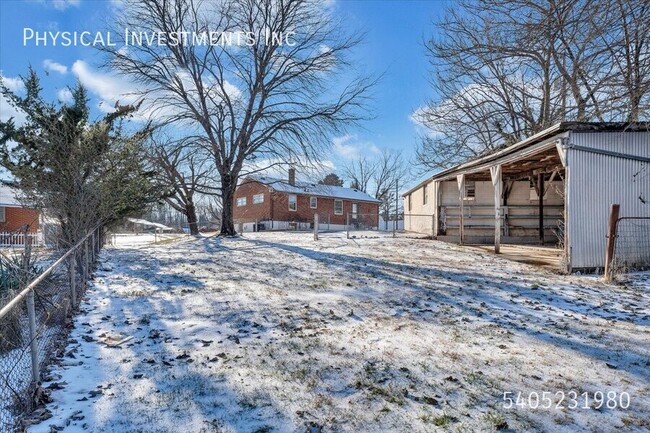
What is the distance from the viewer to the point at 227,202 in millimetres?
19281

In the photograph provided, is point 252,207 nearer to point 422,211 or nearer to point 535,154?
point 422,211

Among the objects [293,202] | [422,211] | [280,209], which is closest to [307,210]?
[293,202]

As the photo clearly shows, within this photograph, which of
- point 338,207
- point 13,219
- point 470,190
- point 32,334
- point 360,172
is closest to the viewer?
point 32,334

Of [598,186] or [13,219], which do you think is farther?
[13,219]

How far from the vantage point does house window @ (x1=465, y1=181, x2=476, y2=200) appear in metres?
17.4

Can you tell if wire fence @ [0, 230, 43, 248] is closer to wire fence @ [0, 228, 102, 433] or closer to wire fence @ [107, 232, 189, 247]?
Result: wire fence @ [0, 228, 102, 433]

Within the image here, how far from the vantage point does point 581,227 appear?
8.51m

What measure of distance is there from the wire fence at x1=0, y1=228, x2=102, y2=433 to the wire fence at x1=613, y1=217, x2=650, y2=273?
1061 centimetres

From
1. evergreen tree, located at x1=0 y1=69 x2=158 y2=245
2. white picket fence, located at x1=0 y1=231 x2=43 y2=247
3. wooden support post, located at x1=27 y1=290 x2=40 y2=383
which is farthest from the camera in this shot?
evergreen tree, located at x1=0 y1=69 x2=158 y2=245

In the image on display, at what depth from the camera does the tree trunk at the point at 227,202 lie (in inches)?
753

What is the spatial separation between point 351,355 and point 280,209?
2897 cm

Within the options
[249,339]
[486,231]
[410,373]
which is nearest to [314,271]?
[249,339]

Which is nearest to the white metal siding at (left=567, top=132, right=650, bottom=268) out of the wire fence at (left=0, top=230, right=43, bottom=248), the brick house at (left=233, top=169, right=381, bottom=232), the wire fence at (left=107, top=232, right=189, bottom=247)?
the wire fence at (left=0, top=230, right=43, bottom=248)

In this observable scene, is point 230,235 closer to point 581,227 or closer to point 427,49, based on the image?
point 427,49
